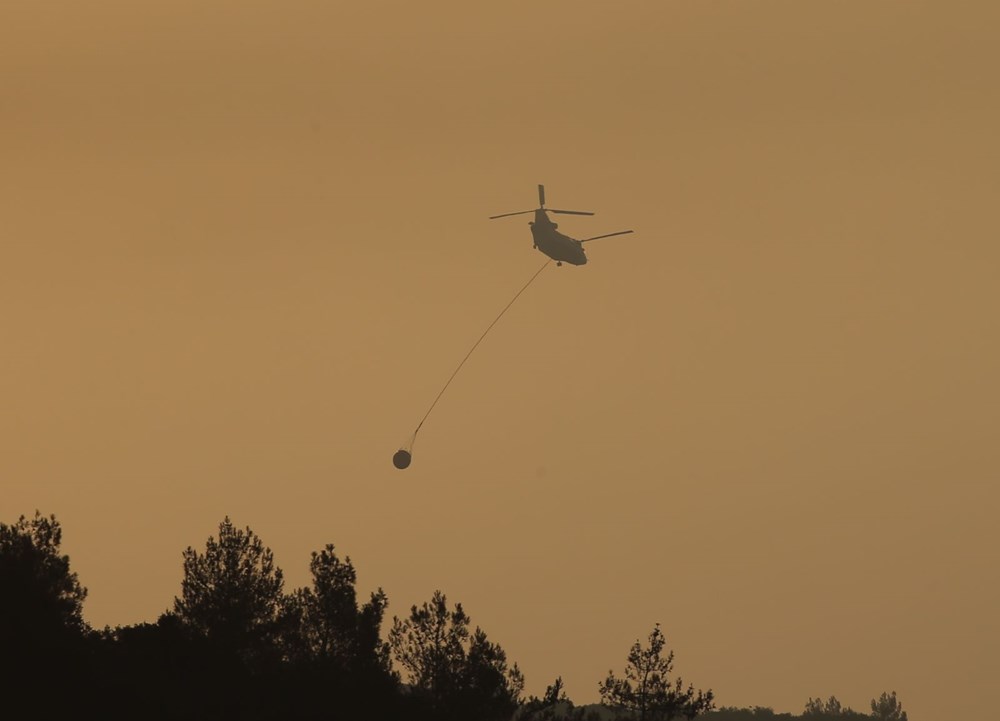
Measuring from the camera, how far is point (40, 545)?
6880 inches

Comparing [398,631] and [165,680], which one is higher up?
[398,631]

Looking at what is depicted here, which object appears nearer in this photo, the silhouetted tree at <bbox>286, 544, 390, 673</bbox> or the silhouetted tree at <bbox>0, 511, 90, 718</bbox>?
the silhouetted tree at <bbox>0, 511, 90, 718</bbox>

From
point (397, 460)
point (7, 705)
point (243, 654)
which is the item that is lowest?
point (7, 705)

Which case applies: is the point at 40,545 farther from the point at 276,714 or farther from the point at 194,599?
the point at 276,714

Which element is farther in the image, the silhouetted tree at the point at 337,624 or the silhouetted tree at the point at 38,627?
the silhouetted tree at the point at 337,624

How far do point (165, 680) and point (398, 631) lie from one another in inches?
1289

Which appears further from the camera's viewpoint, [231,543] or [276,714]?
[231,543]

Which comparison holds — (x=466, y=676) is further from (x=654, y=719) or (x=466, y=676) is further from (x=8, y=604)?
(x=8, y=604)

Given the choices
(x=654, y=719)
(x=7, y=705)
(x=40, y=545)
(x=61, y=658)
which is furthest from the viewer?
(x=654, y=719)

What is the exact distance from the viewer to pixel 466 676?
177 meters

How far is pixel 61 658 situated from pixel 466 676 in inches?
1531

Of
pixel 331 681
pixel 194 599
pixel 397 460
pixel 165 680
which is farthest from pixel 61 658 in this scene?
pixel 397 460

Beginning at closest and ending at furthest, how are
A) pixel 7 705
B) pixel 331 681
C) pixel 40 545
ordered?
pixel 7 705
pixel 331 681
pixel 40 545

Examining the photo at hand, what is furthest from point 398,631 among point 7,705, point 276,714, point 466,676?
point 7,705
